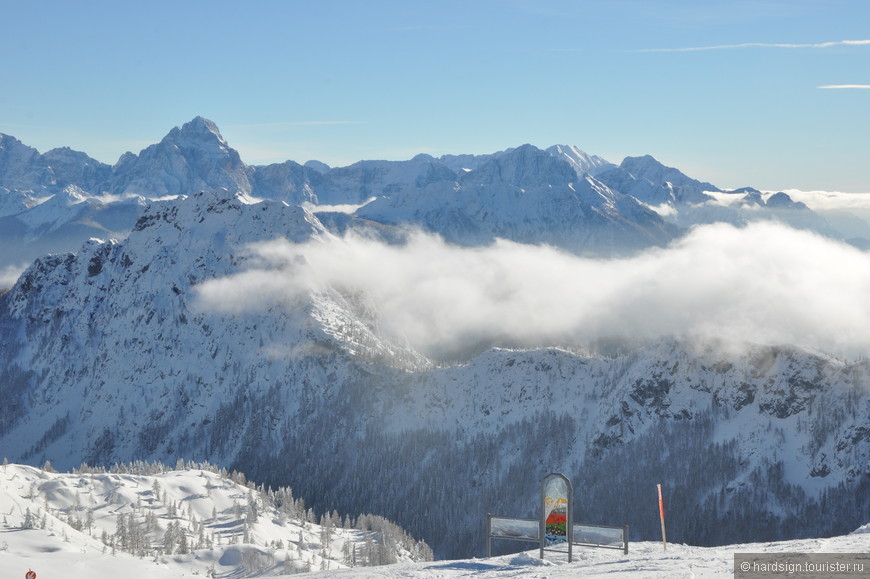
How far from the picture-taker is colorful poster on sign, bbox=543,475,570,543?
6519 centimetres

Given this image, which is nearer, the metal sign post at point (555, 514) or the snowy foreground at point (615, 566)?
the snowy foreground at point (615, 566)

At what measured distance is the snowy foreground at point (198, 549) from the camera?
5800 cm

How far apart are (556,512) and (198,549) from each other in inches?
4453

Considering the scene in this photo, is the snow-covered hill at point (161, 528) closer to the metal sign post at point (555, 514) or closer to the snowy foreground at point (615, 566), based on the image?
the snowy foreground at point (615, 566)

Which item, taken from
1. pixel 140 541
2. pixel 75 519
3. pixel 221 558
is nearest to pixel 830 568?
pixel 221 558

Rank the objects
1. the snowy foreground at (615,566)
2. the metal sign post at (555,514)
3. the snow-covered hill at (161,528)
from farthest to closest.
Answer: the snow-covered hill at (161,528) < the metal sign post at (555,514) < the snowy foreground at (615,566)

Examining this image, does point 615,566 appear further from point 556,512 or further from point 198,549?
point 198,549

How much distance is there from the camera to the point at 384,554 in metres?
193

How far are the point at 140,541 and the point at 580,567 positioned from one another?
121 meters

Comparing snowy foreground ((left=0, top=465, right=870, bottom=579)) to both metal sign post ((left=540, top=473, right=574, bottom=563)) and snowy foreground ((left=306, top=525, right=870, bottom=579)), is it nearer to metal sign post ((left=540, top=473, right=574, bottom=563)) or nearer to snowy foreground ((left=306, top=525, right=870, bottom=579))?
snowy foreground ((left=306, top=525, right=870, bottom=579))

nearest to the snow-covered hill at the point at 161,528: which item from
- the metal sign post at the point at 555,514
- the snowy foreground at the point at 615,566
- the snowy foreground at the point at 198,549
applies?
the snowy foreground at the point at 198,549

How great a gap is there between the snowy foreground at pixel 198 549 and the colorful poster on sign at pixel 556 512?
2.08m

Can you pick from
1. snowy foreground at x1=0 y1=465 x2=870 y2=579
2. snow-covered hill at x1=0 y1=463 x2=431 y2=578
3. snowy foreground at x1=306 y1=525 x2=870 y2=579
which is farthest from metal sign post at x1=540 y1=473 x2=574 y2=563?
snow-covered hill at x1=0 y1=463 x2=431 y2=578

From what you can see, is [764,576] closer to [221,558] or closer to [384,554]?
[221,558]
